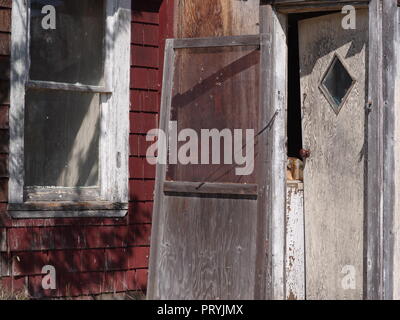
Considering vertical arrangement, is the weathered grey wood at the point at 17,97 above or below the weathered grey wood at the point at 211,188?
above

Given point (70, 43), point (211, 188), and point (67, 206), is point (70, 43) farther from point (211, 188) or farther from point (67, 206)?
point (211, 188)

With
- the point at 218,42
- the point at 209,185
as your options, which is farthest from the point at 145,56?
the point at 209,185

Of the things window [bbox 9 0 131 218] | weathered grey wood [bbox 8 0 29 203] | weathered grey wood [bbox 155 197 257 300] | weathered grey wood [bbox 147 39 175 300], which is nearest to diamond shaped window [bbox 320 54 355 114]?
weathered grey wood [bbox 155 197 257 300]

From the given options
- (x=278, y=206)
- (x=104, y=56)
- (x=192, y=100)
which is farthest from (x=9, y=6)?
(x=278, y=206)

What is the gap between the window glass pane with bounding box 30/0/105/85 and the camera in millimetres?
6785

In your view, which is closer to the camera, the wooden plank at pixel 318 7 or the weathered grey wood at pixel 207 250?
the wooden plank at pixel 318 7

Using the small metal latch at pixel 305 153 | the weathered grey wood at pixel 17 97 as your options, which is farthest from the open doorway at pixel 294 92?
the weathered grey wood at pixel 17 97

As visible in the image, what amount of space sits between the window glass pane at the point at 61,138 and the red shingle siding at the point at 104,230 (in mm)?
304

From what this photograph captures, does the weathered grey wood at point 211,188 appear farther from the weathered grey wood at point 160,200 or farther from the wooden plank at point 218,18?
the wooden plank at point 218,18

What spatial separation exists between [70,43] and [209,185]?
5.97ft

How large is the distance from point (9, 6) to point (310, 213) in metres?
2.81

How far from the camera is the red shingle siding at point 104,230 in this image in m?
6.48

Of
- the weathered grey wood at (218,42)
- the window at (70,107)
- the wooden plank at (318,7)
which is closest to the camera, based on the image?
the wooden plank at (318,7)

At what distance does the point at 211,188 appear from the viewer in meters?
6.18
